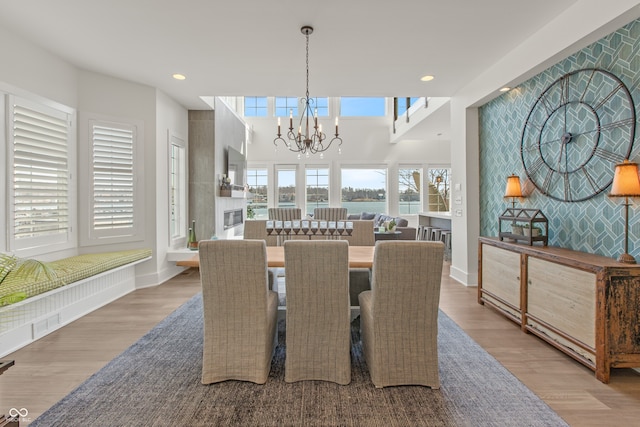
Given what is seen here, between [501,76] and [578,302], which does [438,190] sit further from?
[578,302]

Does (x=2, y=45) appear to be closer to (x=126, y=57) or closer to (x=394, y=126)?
(x=126, y=57)

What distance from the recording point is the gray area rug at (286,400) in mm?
1745

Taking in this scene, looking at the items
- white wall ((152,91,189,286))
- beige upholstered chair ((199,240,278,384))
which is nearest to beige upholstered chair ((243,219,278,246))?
beige upholstered chair ((199,240,278,384))

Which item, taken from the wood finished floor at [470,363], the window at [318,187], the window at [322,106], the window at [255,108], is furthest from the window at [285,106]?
the wood finished floor at [470,363]

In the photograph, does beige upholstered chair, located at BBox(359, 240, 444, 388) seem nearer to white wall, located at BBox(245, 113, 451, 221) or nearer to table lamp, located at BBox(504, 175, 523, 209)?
table lamp, located at BBox(504, 175, 523, 209)

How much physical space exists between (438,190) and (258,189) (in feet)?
15.9

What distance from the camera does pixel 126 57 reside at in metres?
3.48

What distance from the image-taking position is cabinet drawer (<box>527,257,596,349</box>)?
7.07 feet

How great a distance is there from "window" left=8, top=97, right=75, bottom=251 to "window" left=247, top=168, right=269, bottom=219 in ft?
16.8

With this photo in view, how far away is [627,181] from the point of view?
2.06 metres

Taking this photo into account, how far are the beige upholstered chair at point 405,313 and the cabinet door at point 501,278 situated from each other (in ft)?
4.64

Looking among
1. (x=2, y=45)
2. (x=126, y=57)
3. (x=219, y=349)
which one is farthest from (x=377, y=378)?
(x=2, y=45)

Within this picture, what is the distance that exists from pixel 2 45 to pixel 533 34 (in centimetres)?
476

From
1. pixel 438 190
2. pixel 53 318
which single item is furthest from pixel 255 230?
pixel 438 190
